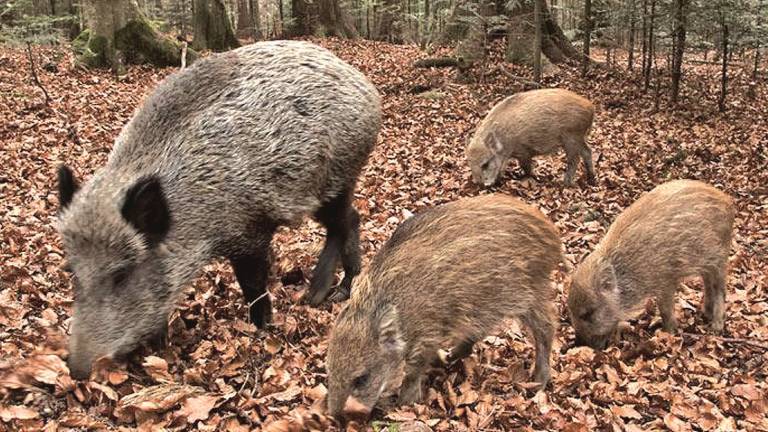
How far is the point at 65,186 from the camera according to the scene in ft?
13.1

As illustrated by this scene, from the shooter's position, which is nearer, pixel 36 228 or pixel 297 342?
pixel 297 342

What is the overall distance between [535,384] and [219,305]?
258 centimetres

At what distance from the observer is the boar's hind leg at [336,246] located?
569 centimetres

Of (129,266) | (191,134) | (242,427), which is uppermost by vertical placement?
(191,134)

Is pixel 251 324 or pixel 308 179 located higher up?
pixel 308 179

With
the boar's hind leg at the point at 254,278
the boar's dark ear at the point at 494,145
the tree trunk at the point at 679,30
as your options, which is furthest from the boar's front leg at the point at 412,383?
the tree trunk at the point at 679,30

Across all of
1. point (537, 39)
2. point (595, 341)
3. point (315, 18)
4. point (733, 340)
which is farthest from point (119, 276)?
point (315, 18)

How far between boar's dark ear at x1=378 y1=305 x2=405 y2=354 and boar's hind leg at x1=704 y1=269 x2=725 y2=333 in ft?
10.5

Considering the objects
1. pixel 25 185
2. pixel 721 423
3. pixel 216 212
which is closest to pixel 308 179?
pixel 216 212

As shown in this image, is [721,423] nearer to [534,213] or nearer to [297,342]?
[534,213]

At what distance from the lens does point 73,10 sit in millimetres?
25578

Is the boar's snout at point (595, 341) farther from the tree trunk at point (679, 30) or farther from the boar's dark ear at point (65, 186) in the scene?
the tree trunk at point (679, 30)

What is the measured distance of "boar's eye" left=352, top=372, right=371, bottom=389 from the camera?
3748 mm

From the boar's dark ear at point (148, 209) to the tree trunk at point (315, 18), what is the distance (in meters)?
20.3
